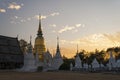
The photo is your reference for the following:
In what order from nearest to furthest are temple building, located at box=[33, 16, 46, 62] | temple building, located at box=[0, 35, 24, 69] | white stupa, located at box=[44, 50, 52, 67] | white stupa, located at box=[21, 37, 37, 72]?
white stupa, located at box=[21, 37, 37, 72] < temple building, located at box=[0, 35, 24, 69] < white stupa, located at box=[44, 50, 52, 67] < temple building, located at box=[33, 16, 46, 62]

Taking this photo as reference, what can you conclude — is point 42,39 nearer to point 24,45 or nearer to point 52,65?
point 24,45

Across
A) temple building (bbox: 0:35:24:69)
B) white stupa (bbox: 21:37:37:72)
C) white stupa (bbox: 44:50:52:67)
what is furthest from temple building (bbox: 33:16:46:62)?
white stupa (bbox: 21:37:37:72)

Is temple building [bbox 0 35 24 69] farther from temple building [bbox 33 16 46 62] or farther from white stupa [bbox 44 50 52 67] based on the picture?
temple building [bbox 33 16 46 62]

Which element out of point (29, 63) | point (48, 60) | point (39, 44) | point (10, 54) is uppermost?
point (39, 44)

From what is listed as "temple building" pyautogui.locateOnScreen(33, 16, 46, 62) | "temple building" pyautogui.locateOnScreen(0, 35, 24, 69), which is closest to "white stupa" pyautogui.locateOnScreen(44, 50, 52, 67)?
"temple building" pyautogui.locateOnScreen(0, 35, 24, 69)

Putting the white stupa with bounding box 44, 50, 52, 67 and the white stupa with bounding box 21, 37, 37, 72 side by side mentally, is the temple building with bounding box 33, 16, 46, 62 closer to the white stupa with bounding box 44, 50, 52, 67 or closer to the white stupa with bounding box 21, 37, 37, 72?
the white stupa with bounding box 44, 50, 52, 67

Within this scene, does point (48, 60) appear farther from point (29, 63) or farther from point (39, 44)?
point (39, 44)

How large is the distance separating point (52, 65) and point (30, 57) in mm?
7865

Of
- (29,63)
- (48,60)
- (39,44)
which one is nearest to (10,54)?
(29,63)

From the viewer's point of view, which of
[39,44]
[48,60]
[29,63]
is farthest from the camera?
[39,44]

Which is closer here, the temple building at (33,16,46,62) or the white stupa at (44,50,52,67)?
the white stupa at (44,50,52,67)

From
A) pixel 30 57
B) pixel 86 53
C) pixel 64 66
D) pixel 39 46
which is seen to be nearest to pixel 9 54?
pixel 30 57

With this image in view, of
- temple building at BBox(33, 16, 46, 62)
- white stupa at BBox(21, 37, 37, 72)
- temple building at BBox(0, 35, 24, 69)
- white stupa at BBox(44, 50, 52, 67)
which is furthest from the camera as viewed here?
temple building at BBox(33, 16, 46, 62)

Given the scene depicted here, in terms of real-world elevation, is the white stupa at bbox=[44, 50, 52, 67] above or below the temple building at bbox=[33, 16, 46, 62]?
below
